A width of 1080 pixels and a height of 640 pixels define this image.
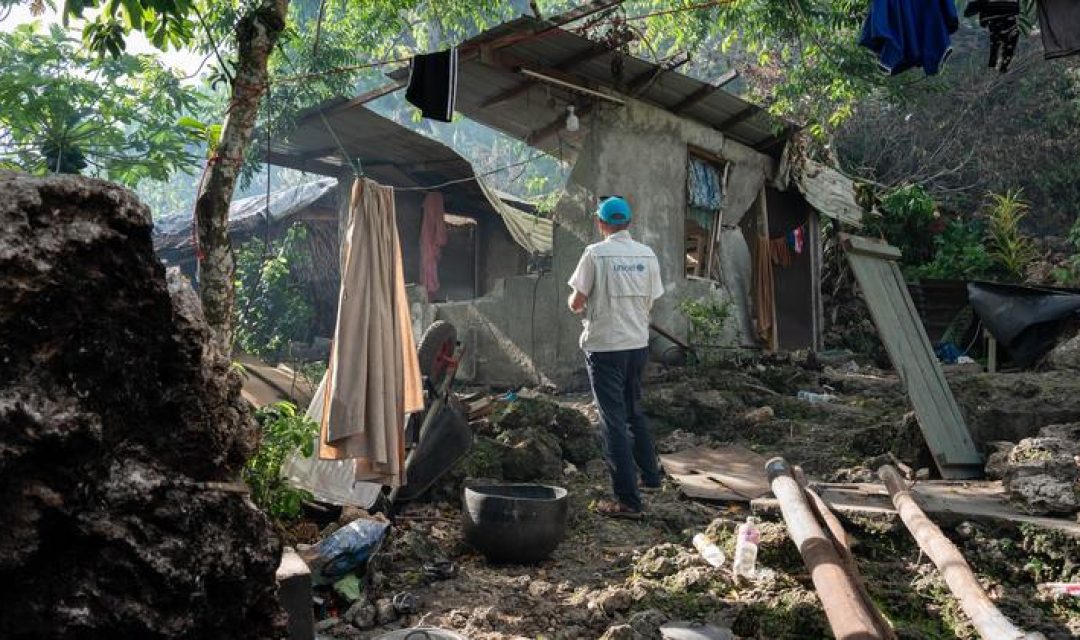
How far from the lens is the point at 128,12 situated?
12.9ft

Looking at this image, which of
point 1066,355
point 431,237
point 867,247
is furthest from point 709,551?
point 431,237

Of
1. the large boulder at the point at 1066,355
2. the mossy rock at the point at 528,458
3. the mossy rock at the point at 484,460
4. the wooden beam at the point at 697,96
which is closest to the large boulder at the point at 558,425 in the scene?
the mossy rock at the point at 528,458

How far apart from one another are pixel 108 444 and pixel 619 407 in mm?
3611

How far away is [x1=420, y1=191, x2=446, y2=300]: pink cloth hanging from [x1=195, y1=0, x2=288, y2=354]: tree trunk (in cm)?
913

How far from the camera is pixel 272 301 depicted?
14.9 m

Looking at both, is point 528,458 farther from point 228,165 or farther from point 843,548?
point 228,165

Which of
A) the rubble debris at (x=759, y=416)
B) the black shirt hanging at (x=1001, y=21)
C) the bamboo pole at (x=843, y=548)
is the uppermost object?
the black shirt hanging at (x=1001, y=21)

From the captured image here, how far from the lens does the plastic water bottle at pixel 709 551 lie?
167 inches

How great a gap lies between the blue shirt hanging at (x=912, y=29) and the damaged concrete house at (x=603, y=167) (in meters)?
3.02

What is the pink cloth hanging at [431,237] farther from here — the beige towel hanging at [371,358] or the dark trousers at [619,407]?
the beige towel hanging at [371,358]

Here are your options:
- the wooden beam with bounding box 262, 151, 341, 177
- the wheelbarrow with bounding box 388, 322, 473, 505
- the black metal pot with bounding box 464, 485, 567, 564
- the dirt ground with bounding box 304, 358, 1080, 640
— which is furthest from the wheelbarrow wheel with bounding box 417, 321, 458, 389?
the wooden beam with bounding box 262, 151, 341, 177

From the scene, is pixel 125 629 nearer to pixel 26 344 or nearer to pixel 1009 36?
pixel 26 344

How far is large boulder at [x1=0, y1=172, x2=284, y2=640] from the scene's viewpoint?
6.01ft

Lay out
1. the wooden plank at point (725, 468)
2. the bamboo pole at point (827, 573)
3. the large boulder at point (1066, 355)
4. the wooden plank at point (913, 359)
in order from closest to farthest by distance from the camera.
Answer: the bamboo pole at point (827, 573) → the wooden plank at point (725, 468) → the wooden plank at point (913, 359) → the large boulder at point (1066, 355)
